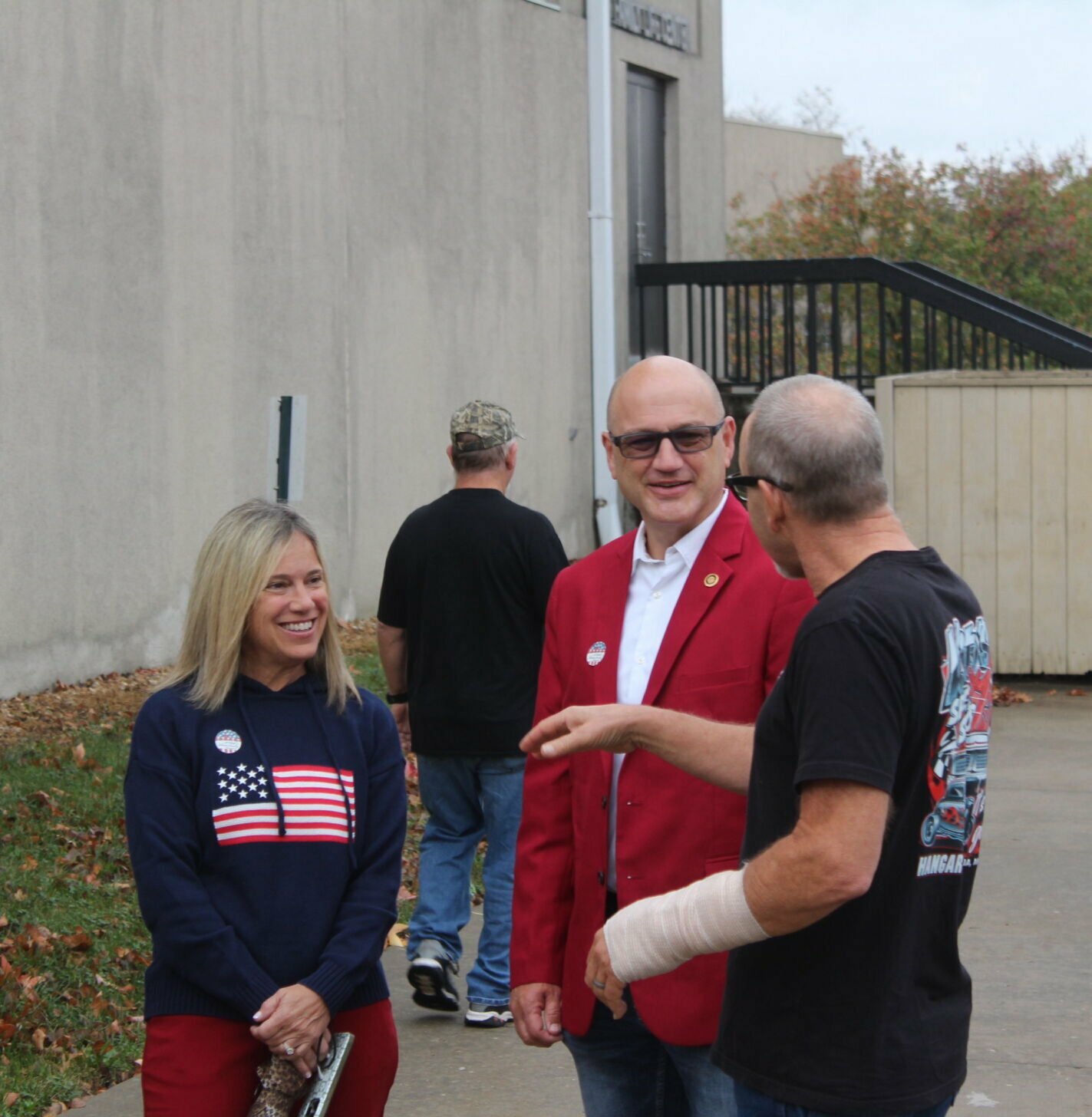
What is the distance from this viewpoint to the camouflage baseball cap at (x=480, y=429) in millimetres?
5836

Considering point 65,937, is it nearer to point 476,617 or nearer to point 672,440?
point 476,617

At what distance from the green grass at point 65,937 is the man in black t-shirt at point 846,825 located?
9.85 ft

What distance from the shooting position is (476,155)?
634 inches

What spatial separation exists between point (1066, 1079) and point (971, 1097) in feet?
1.09

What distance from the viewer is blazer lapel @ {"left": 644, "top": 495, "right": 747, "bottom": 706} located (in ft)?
10.4

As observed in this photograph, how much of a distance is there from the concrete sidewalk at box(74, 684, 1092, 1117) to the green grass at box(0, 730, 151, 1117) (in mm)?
234

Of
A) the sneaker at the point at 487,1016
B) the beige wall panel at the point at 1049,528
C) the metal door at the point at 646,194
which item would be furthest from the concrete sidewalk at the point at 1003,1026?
the metal door at the point at 646,194

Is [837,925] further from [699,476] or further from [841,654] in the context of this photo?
[699,476]

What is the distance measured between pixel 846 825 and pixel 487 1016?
3515 millimetres

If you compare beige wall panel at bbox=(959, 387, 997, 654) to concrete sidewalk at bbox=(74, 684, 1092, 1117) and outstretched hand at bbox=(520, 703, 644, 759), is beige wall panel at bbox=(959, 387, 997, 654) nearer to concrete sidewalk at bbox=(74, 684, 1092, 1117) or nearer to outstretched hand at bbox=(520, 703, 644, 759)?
concrete sidewalk at bbox=(74, 684, 1092, 1117)

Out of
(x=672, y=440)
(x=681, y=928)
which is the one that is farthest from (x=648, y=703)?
(x=681, y=928)

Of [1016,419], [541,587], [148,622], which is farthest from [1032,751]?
[148,622]

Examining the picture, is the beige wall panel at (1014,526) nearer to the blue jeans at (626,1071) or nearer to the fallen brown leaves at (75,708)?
the fallen brown leaves at (75,708)

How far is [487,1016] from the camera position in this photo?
18.4ft
